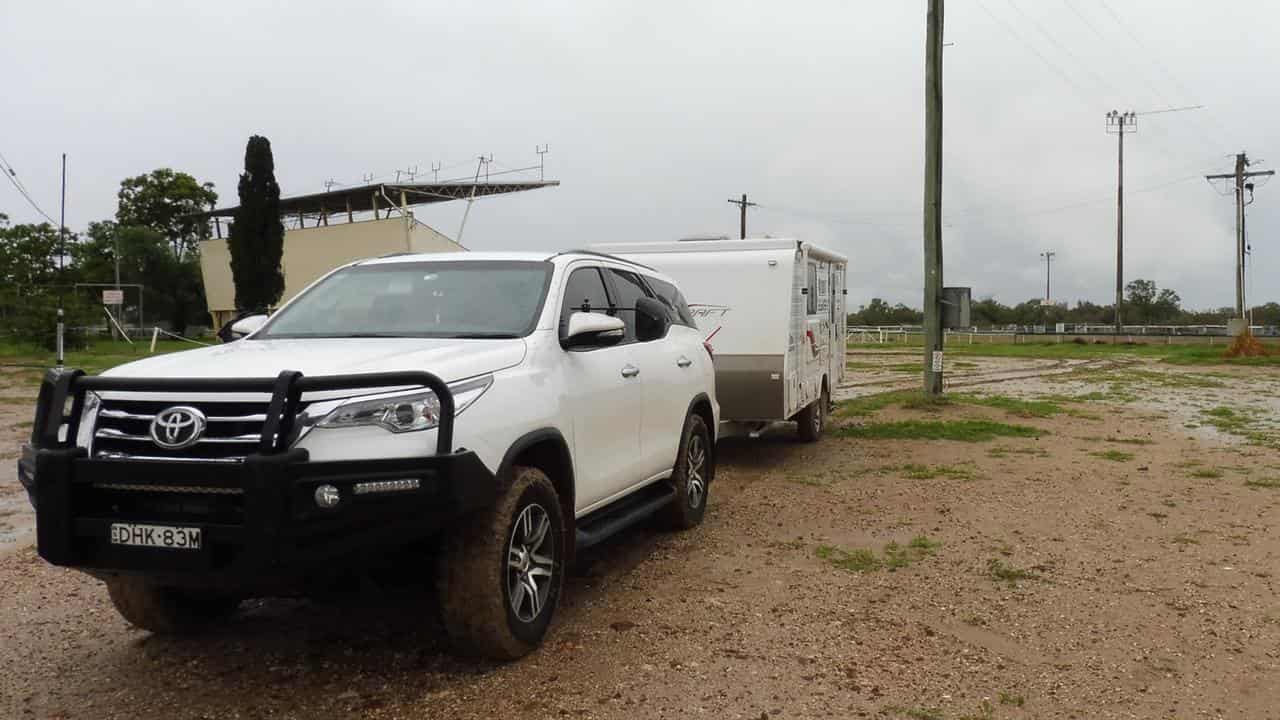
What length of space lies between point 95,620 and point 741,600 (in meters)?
3.53

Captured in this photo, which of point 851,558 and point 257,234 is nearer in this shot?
point 851,558

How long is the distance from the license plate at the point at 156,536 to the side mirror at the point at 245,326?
1.94 meters

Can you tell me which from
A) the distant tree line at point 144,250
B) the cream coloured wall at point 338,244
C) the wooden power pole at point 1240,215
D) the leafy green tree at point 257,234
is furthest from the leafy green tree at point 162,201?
the wooden power pole at point 1240,215

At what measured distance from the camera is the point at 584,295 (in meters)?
5.82

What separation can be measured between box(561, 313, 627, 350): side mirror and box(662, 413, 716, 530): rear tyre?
181cm

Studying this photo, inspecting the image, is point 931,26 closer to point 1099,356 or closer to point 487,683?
point 487,683

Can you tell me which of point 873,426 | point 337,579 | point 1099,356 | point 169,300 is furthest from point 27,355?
point 169,300

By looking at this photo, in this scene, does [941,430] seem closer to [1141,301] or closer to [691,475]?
[691,475]

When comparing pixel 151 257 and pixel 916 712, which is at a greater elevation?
pixel 151 257

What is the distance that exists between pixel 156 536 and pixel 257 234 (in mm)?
47339

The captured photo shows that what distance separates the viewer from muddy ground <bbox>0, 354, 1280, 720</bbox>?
4.12 m

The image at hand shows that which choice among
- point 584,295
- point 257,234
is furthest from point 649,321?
point 257,234

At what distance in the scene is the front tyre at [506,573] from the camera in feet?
13.5

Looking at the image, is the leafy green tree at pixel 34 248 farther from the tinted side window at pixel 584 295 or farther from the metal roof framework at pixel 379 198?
the tinted side window at pixel 584 295
